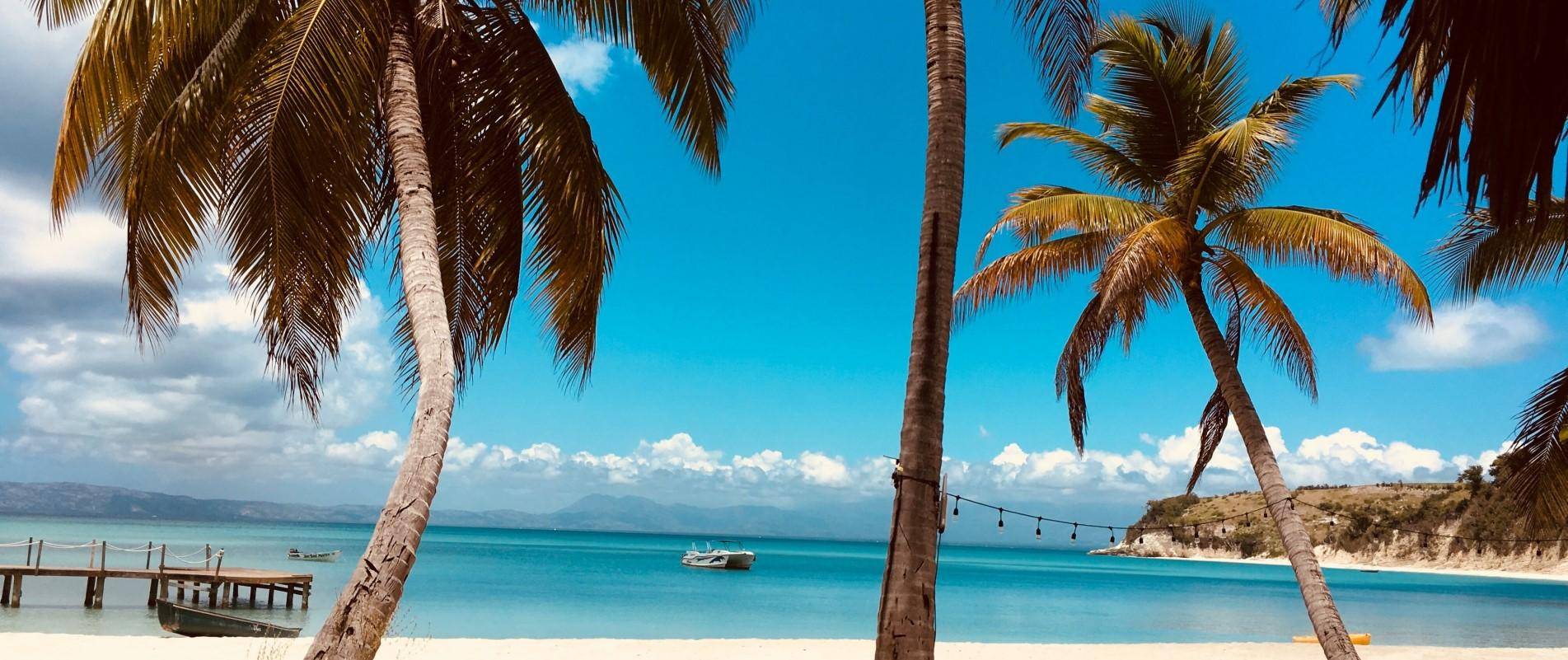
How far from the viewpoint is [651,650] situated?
1909cm

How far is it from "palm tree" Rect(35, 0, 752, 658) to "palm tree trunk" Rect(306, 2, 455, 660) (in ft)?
0.04

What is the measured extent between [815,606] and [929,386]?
39.0 metres

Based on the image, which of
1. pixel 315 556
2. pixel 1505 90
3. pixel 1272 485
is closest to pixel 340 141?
pixel 1505 90

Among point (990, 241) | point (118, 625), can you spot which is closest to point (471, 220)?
point (990, 241)

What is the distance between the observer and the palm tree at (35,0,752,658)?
642cm

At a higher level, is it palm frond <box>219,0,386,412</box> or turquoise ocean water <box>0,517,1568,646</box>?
palm frond <box>219,0,386,412</box>

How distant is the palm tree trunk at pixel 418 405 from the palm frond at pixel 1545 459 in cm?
1051

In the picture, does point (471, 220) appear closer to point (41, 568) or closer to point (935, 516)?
point (935, 516)

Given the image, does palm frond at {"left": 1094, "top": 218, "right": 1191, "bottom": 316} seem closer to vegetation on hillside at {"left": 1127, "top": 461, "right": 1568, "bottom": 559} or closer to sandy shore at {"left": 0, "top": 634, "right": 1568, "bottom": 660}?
sandy shore at {"left": 0, "top": 634, "right": 1568, "bottom": 660}

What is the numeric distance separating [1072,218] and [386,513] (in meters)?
9.13

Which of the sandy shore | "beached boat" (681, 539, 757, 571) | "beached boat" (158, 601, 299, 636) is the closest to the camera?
the sandy shore

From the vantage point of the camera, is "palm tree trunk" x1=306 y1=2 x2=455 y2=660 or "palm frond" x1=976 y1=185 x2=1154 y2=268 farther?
"palm frond" x1=976 y1=185 x2=1154 y2=268

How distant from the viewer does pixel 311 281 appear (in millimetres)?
7848

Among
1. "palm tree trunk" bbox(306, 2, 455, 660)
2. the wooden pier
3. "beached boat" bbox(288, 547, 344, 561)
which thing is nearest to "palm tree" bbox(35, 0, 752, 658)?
"palm tree trunk" bbox(306, 2, 455, 660)
